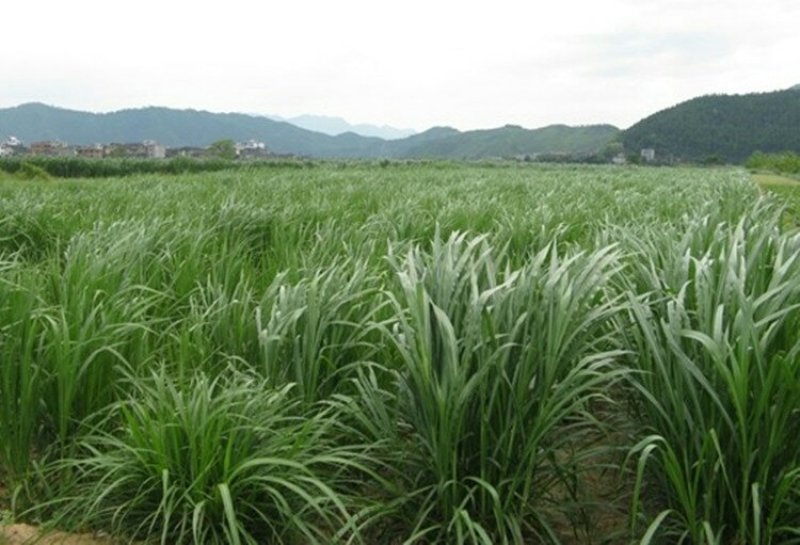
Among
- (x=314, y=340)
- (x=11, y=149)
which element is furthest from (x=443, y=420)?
(x=11, y=149)

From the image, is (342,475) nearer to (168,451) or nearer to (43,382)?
(168,451)

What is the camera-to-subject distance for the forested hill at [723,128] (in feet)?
343

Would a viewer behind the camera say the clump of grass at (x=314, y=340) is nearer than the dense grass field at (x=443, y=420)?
No

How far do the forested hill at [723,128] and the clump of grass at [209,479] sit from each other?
105890mm

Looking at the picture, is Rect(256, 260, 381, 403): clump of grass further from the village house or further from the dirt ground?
the village house

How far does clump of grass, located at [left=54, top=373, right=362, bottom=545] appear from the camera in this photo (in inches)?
71.6

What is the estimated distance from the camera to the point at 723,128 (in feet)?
362

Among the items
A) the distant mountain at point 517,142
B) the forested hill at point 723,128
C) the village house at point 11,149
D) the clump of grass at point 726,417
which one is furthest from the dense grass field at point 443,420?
the distant mountain at point 517,142

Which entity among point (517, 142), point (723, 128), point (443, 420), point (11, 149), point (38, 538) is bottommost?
point (11, 149)

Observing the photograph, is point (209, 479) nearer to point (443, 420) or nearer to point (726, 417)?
point (443, 420)

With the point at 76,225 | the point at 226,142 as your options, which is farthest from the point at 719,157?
the point at 76,225

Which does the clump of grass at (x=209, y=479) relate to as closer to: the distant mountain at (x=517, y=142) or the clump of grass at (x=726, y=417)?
the clump of grass at (x=726, y=417)

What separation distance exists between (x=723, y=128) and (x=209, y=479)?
399 ft

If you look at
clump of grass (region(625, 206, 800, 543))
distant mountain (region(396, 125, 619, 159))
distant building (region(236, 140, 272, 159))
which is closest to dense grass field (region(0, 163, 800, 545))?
clump of grass (region(625, 206, 800, 543))
